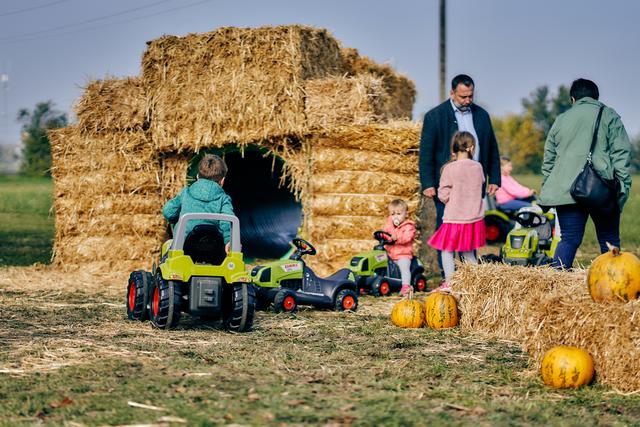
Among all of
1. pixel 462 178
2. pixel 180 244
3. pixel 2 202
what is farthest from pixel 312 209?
pixel 2 202

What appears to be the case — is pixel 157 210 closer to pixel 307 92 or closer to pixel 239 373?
pixel 307 92

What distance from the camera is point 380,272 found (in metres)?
10.2

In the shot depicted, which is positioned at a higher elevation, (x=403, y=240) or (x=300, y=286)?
(x=403, y=240)

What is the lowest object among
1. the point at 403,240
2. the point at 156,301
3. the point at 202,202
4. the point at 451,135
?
the point at 156,301

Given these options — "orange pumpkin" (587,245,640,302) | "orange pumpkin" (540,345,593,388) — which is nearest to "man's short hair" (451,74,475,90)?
"orange pumpkin" (587,245,640,302)

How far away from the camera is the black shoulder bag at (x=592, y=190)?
729cm

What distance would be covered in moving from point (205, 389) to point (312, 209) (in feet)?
22.8

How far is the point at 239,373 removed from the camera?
5.13 metres

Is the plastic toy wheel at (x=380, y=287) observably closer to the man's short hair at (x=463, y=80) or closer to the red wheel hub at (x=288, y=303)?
the red wheel hub at (x=288, y=303)

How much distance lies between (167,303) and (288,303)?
1808 millimetres

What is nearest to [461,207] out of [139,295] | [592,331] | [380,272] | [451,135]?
[451,135]

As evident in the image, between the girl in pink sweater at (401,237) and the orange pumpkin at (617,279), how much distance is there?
462cm

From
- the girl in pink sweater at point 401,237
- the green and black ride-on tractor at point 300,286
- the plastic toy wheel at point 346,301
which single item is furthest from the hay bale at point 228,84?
the plastic toy wheel at point 346,301

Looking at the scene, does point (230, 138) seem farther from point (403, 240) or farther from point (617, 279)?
point (617, 279)
